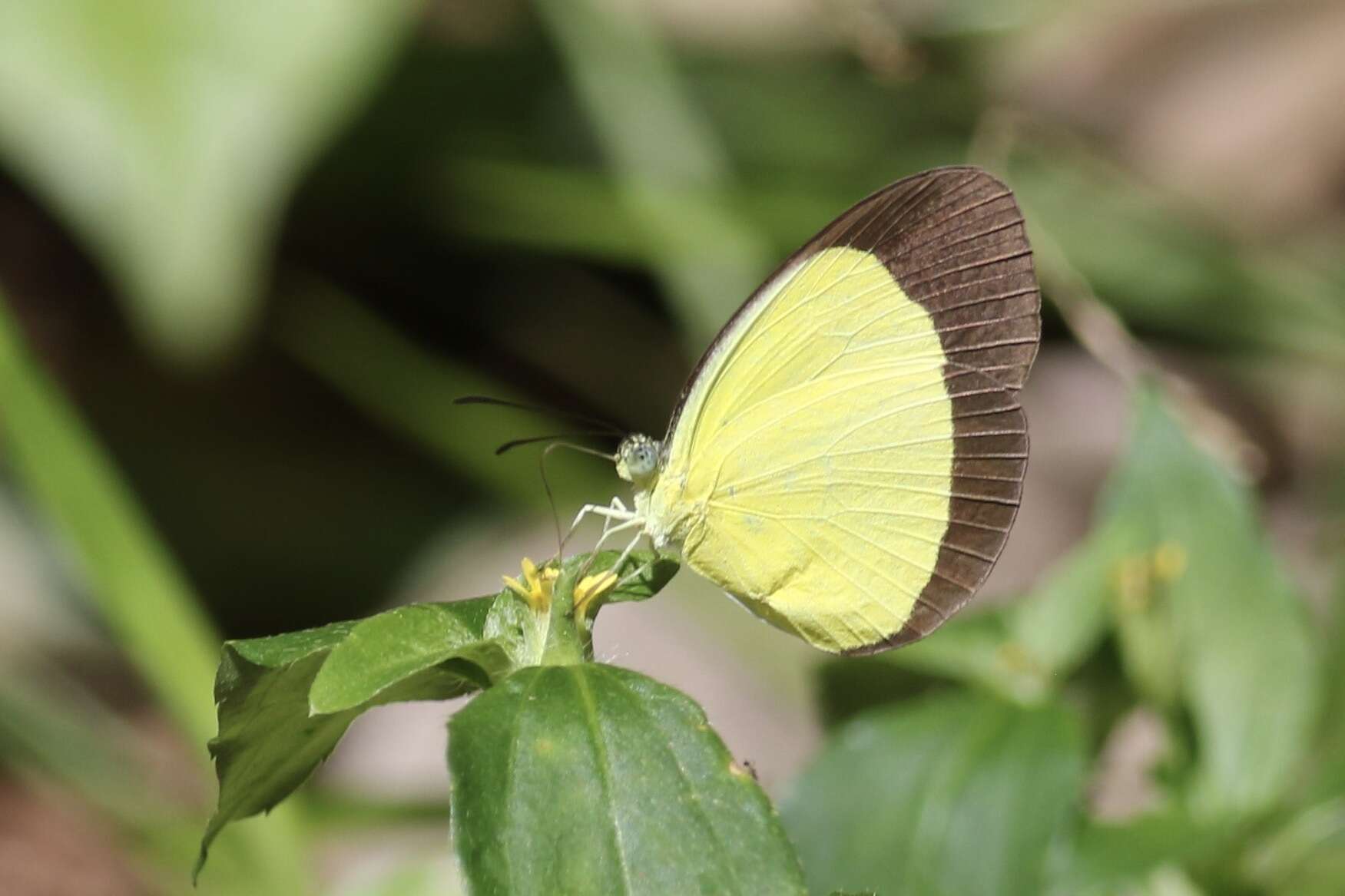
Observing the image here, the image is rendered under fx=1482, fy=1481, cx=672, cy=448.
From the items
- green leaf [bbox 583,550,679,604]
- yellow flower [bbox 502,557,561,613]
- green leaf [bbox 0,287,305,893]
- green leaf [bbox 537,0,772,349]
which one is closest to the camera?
yellow flower [bbox 502,557,561,613]

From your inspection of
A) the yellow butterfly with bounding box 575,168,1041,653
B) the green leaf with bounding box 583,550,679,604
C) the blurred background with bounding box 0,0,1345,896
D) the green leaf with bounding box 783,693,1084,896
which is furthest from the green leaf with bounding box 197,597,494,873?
the blurred background with bounding box 0,0,1345,896

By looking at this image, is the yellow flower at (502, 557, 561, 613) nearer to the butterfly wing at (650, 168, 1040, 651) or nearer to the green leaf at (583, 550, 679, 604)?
the green leaf at (583, 550, 679, 604)

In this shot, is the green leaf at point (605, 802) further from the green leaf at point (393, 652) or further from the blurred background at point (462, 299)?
the blurred background at point (462, 299)

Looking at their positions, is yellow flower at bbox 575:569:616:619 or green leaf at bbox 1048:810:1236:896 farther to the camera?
green leaf at bbox 1048:810:1236:896

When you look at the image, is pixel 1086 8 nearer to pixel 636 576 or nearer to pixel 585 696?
pixel 636 576

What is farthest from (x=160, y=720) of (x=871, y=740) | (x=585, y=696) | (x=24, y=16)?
(x=585, y=696)
